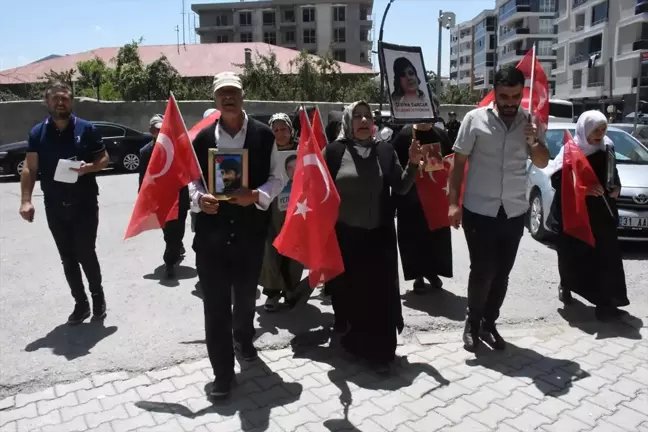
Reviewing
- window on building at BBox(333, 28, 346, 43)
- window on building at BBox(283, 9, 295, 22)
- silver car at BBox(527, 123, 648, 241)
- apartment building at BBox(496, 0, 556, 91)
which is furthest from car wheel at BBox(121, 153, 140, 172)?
apartment building at BBox(496, 0, 556, 91)

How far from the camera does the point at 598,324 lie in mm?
5250

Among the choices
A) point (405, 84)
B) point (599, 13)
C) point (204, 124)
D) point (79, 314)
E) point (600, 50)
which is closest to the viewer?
point (204, 124)

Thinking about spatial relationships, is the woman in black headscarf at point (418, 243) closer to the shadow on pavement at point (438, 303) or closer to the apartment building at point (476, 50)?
the shadow on pavement at point (438, 303)

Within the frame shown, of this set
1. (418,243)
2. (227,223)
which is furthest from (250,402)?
(418,243)

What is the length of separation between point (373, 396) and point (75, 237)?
9.63 feet

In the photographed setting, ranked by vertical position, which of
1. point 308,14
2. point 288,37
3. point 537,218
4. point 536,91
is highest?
point 308,14

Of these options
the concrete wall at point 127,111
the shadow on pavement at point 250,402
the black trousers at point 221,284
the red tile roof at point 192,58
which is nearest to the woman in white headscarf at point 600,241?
the shadow on pavement at point 250,402

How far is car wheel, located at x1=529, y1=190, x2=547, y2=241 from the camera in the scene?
876 cm

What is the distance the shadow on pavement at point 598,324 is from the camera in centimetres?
499

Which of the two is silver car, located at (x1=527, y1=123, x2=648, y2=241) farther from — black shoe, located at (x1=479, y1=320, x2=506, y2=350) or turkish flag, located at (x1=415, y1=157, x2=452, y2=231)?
black shoe, located at (x1=479, y1=320, x2=506, y2=350)

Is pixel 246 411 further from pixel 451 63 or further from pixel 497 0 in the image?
pixel 451 63

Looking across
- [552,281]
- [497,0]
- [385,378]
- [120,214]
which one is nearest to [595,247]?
[552,281]

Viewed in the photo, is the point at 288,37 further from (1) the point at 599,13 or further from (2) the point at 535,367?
(2) the point at 535,367

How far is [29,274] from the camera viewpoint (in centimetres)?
704
